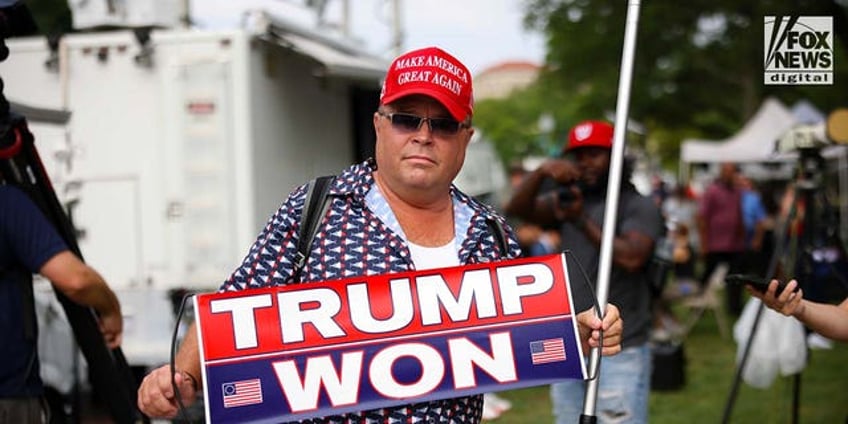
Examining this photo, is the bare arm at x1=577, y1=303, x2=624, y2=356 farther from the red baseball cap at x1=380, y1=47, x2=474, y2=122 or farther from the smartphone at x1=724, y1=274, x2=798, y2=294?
the red baseball cap at x1=380, y1=47, x2=474, y2=122

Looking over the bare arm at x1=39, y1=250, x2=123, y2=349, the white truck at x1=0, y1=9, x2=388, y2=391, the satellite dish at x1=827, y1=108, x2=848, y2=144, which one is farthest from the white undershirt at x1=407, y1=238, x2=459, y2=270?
the white truck at x1=0, y1=9, x2=388, y2=391

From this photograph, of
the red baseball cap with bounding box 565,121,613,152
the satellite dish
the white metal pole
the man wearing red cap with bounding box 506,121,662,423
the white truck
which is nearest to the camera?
the white metal pole

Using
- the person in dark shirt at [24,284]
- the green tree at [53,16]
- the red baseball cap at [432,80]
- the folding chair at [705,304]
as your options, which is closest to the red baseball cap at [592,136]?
the red baseball cap at [432,80]

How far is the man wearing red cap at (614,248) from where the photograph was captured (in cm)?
455

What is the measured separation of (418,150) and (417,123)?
0.24 feet

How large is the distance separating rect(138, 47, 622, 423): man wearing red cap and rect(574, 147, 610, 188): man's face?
81.7 inches

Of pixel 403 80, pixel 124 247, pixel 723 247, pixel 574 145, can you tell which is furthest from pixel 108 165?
pixel 723 247

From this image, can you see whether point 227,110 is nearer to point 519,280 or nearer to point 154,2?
point 154,2

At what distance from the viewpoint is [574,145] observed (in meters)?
4.80

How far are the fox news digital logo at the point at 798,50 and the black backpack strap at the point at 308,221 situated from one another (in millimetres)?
1324

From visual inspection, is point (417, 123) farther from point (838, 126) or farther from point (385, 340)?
point (838, 126)

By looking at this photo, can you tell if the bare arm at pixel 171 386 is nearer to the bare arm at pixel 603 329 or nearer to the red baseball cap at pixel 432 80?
the red baseball cap at pixel 432 80

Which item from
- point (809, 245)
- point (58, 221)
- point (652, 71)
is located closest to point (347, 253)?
point (58, 221)

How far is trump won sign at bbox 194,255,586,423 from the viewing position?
256 centimetres
